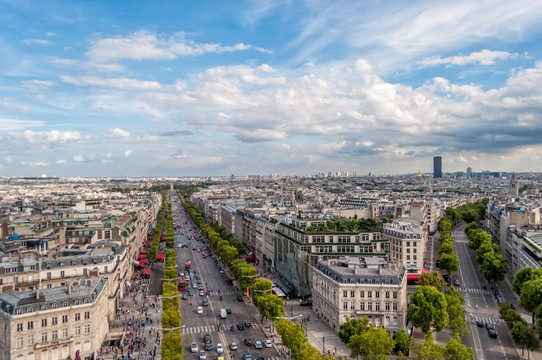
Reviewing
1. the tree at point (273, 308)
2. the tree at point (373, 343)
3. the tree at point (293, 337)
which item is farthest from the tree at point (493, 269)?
the tree at point (293, 337)

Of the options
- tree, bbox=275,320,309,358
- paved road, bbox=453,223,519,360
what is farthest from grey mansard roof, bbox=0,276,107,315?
paved road, bbox=453,223,519,360

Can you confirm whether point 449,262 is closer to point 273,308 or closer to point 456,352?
point 273,308

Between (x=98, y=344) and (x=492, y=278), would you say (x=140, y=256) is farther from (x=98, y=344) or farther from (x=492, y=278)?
(x=492, y=278)

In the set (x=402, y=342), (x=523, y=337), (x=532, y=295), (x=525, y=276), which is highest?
(x=525, y=276)

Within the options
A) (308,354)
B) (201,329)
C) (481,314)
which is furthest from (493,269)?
(201,329)

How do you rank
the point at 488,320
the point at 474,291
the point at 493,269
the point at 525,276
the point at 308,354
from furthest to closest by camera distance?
the point at 474,291, the point at 493,269, the point at 525,276, the point at 488,320, the point at 308,354

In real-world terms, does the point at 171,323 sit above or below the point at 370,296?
below

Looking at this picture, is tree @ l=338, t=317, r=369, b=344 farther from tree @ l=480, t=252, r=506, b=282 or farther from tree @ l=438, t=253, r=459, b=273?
tree @ l=438, t=253, r=459, b=273
